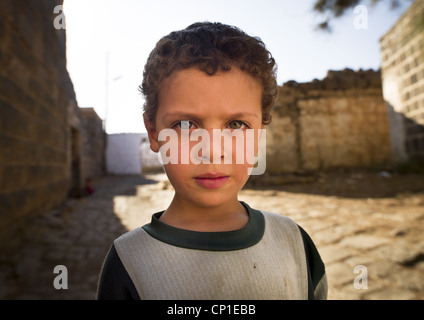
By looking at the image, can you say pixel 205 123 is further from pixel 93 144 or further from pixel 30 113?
pixel 93 144

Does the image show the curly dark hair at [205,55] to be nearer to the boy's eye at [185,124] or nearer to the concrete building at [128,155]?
the boy's eye at [185,124]

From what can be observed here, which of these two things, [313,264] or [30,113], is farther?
[30,113]

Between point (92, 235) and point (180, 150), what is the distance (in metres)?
3.32

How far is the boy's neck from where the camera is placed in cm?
88

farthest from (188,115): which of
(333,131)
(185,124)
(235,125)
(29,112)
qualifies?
(333,131)

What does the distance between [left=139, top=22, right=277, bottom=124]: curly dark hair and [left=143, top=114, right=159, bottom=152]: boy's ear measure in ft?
0.06

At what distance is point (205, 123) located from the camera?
81 centimetres

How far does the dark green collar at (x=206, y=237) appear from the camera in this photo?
817 millimetres

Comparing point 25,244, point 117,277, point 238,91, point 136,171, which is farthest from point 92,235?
point 136,171

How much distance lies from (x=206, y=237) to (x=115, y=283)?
30 cm

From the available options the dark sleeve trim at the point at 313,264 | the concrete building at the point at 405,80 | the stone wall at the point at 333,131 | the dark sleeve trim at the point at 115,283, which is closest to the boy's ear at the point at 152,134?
the dark sleeve trim at the point at 115,283
